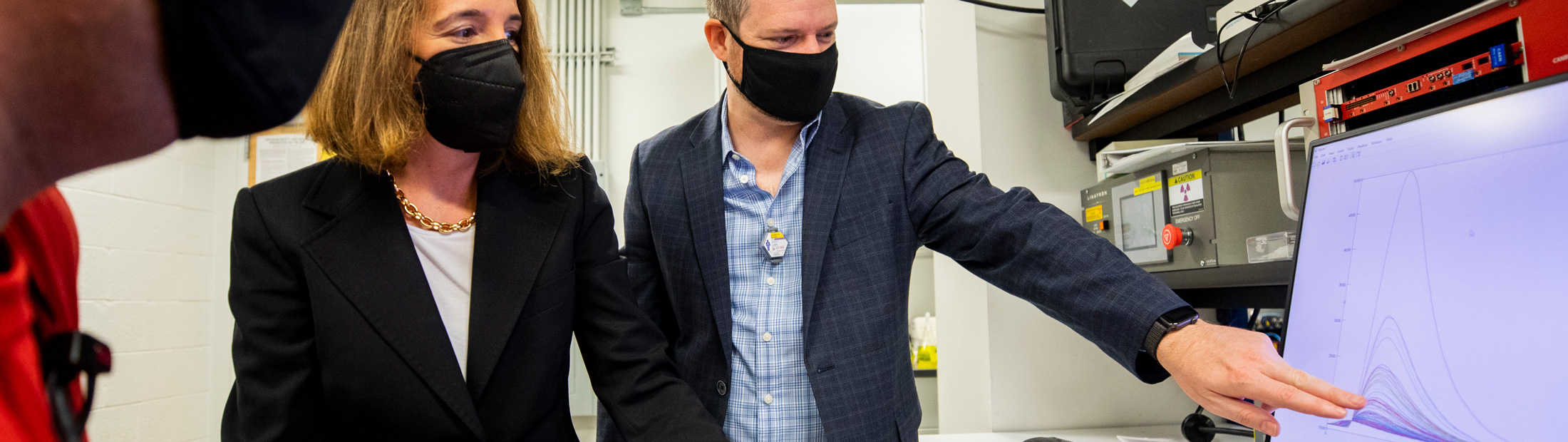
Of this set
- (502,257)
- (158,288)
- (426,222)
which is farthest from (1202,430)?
(158,288)

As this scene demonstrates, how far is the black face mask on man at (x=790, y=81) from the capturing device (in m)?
1.34

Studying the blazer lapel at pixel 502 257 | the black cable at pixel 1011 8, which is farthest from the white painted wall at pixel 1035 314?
the blazer lapel at pixel 502 257

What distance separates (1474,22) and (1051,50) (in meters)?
1.05

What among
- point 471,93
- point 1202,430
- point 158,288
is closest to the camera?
point 471,93

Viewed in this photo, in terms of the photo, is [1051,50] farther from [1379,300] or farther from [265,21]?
[265,21]

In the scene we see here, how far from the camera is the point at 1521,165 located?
0.67 metres

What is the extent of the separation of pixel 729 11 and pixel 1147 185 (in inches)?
39.6

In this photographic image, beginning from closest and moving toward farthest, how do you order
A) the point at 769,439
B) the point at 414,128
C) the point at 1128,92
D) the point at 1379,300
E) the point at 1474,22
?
the point at 1379,300
the point at 1474,22
the point at 414,128
the point at 769,439
the point at 1128,92

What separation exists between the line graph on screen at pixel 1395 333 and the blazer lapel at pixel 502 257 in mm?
951

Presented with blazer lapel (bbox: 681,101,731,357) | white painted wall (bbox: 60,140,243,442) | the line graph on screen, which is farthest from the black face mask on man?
white painted wall (bbox: 60,140,243,442)

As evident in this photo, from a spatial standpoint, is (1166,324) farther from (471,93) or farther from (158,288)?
(158,288)

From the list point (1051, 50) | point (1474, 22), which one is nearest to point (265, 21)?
point (1474, 22)

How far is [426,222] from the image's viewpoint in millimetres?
1118

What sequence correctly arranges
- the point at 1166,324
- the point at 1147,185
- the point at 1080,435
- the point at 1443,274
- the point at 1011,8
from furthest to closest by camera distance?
the point at 1011,8, the point at 1080,435, the point at 1147,185, the point at 1166,324, the point at 1443,274
